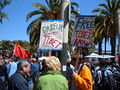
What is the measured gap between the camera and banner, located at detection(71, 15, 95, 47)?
6920 mm

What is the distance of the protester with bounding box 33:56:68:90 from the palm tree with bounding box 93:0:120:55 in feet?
87.8

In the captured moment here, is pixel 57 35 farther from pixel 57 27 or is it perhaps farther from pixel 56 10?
pixel 56 10

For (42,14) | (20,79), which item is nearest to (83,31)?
(20,79)

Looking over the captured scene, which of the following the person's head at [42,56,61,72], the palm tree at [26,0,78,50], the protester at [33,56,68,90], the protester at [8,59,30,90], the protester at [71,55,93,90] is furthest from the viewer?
the palm tree at [26,0,78,50]

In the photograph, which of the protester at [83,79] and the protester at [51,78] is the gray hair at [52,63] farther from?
the protester at [83,79]

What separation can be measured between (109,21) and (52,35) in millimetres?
25419

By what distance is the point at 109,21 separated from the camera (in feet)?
104

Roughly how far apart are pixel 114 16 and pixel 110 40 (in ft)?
11.6

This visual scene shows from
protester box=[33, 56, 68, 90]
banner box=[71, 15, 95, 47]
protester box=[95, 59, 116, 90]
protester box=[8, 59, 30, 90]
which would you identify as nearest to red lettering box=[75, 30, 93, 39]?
banner box=[71, 15, 95, 47]

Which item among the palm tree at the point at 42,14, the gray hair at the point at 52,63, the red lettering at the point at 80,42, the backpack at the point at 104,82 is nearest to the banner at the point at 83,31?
the red lettering at the point at 80,42

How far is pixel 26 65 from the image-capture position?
5188 mm

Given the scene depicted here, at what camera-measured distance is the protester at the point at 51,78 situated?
4.21 m

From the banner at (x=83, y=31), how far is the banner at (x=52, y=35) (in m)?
0.37

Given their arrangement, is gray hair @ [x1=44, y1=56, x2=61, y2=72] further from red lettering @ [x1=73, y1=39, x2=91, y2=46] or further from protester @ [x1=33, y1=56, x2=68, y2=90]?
red lettering @ [x1=73, y1=39, x2=91, y2=46]
